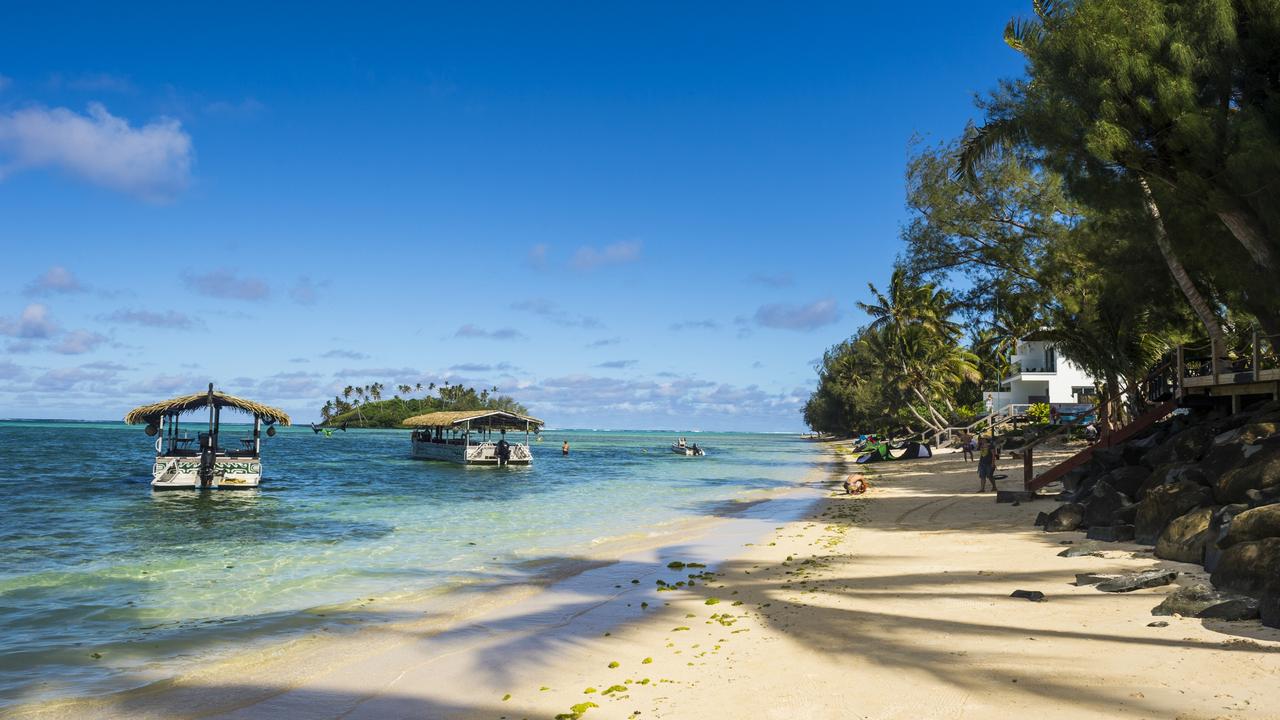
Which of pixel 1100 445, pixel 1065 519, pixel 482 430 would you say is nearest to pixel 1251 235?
pixel 1065 519

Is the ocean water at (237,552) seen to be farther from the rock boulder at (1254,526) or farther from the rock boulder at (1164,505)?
the rock boulder at (1254,526)

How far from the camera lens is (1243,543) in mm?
8188

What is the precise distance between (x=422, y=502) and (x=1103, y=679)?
2501 centimetres

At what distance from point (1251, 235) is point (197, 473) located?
33532 millimetres

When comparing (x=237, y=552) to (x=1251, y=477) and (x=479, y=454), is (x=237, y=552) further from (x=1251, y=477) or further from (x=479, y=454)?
(x=479, y=454)

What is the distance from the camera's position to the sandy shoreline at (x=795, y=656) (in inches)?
241

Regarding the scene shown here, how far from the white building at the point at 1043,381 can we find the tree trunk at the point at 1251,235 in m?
40.5

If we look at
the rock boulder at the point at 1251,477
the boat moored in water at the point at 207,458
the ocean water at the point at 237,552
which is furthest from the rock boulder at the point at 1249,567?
the boat moored in water at the point at 207,458

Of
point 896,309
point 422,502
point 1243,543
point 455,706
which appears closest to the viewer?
point 455,706

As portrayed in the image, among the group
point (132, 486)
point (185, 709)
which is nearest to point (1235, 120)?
point (185, 709)

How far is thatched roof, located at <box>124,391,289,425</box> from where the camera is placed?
1167 inches

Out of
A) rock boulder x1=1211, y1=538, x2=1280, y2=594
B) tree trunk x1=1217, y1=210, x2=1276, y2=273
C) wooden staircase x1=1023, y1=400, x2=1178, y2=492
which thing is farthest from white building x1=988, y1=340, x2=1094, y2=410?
rock boulder x1=1211, y1=538, x2=1280, y2=594

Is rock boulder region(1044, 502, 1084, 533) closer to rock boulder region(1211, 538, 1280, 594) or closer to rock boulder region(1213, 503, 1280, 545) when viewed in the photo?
rock boulder region(1213, 503, 1280, 545)

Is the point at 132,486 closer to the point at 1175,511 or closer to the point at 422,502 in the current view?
the point at 422,502
